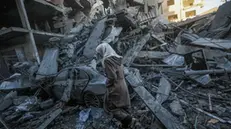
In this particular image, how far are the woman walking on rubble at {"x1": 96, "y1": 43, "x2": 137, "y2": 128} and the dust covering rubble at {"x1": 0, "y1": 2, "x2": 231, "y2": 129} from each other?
1.66ft

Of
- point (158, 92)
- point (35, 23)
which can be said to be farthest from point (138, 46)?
point (35, 23)

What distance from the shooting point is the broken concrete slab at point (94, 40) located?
9.43 m

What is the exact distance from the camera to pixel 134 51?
9383 mm

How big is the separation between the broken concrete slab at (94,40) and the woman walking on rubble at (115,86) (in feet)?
16.0

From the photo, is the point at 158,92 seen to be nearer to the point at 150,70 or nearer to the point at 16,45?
the point at 150,70

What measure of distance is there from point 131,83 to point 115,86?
156 cm

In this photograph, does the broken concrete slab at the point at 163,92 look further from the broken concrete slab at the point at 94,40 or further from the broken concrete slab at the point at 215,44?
the broken concrete slab at the point at 94,40

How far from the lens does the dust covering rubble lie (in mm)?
5223

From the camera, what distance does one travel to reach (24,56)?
12.5 meters

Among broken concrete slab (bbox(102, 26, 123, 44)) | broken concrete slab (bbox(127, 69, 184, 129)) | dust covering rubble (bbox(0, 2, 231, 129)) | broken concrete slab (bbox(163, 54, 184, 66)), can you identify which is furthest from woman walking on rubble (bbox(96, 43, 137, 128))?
broken concrete slab (bbox(163, 54, 184, 66))

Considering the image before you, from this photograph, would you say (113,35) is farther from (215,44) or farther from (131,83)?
(215,44)

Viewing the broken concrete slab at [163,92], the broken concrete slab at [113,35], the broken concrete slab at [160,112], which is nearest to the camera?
the broken concrete slab at [160,112]

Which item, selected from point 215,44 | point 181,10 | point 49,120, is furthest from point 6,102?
point 181,10

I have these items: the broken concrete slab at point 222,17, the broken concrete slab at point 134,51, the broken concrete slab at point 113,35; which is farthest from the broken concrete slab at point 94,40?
the broken concrete slab at point 222,17
